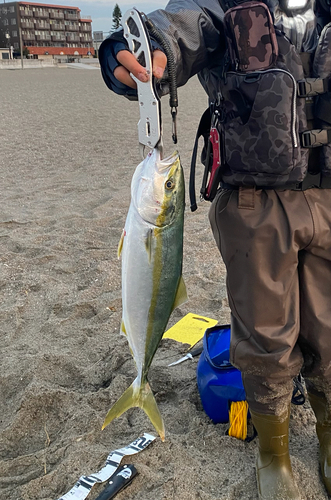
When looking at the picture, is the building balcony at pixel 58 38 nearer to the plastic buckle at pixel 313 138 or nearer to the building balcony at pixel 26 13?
the building balcony at pixel 26 13

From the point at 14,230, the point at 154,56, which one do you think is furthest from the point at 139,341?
the point at 14,230

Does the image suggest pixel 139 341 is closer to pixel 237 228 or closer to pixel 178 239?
pixel 178 239

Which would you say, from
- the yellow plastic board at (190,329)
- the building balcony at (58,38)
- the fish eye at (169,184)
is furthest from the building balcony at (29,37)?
the fish eye at (169,184)

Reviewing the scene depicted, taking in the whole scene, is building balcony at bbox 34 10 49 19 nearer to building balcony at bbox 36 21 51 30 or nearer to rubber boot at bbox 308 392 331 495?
building balcony at bbox 36 21 51 30

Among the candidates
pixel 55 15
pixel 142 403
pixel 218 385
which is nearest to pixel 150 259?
pixel 142 403

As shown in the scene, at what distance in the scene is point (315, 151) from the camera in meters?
2.02

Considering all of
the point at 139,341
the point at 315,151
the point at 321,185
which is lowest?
the point at 139,341

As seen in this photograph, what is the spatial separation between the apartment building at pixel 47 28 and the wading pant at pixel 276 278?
95.1 metres

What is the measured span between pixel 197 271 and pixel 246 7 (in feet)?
8.52

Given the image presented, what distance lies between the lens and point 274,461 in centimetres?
217

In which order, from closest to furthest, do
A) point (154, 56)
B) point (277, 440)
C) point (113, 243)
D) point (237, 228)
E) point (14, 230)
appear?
point (154, 56) < point (237, 228) < point (277, 440) < point (113, 243) < point (14, 230)

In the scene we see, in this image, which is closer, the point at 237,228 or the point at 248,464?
the point at 237,228

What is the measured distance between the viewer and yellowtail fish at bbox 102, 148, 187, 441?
6.30 ft

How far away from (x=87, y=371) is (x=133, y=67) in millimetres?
1946
